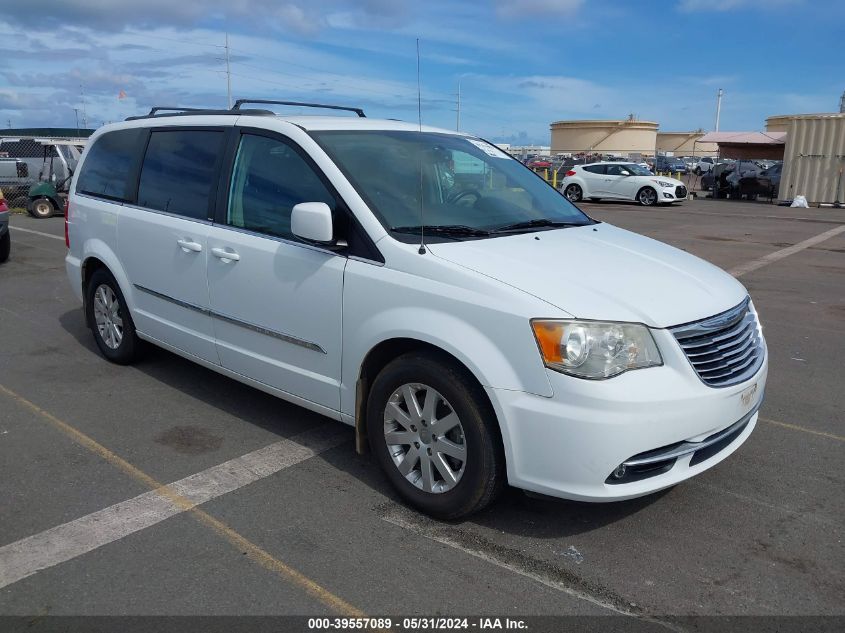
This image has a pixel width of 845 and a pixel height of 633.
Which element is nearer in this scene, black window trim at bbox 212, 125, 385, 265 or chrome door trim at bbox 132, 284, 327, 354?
black window trim at bbox 212, 125, 385, 265

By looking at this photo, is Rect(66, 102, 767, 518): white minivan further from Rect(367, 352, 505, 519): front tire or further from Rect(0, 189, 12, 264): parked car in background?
Rect(0, 189, 12, 264): parked car in background

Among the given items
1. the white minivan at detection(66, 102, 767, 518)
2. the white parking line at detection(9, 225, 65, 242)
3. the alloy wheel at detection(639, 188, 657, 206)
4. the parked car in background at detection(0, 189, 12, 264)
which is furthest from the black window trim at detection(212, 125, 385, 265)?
the alloy wheel at detection(639, 188, 657, 206)

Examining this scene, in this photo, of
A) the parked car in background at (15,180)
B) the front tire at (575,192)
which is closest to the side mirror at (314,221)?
the parked car in background at (15,180)

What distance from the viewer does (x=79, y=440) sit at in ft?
14.2

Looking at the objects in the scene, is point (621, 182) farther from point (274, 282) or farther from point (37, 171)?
point (274, 282)

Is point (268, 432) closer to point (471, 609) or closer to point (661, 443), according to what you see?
point (471, 609)

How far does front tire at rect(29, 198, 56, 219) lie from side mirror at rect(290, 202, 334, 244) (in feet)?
52.1

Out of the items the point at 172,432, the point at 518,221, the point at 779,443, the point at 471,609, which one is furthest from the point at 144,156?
the point at 779,443

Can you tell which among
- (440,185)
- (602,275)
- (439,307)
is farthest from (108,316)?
(602,275)

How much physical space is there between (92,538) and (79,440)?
47.8 inches

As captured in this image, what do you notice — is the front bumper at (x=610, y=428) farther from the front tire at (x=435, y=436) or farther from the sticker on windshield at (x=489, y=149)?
the sticker on windshield at (x=489, y=149)

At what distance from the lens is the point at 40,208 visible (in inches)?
674

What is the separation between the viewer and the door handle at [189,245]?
4.45 m

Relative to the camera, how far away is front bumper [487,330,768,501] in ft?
9.61
